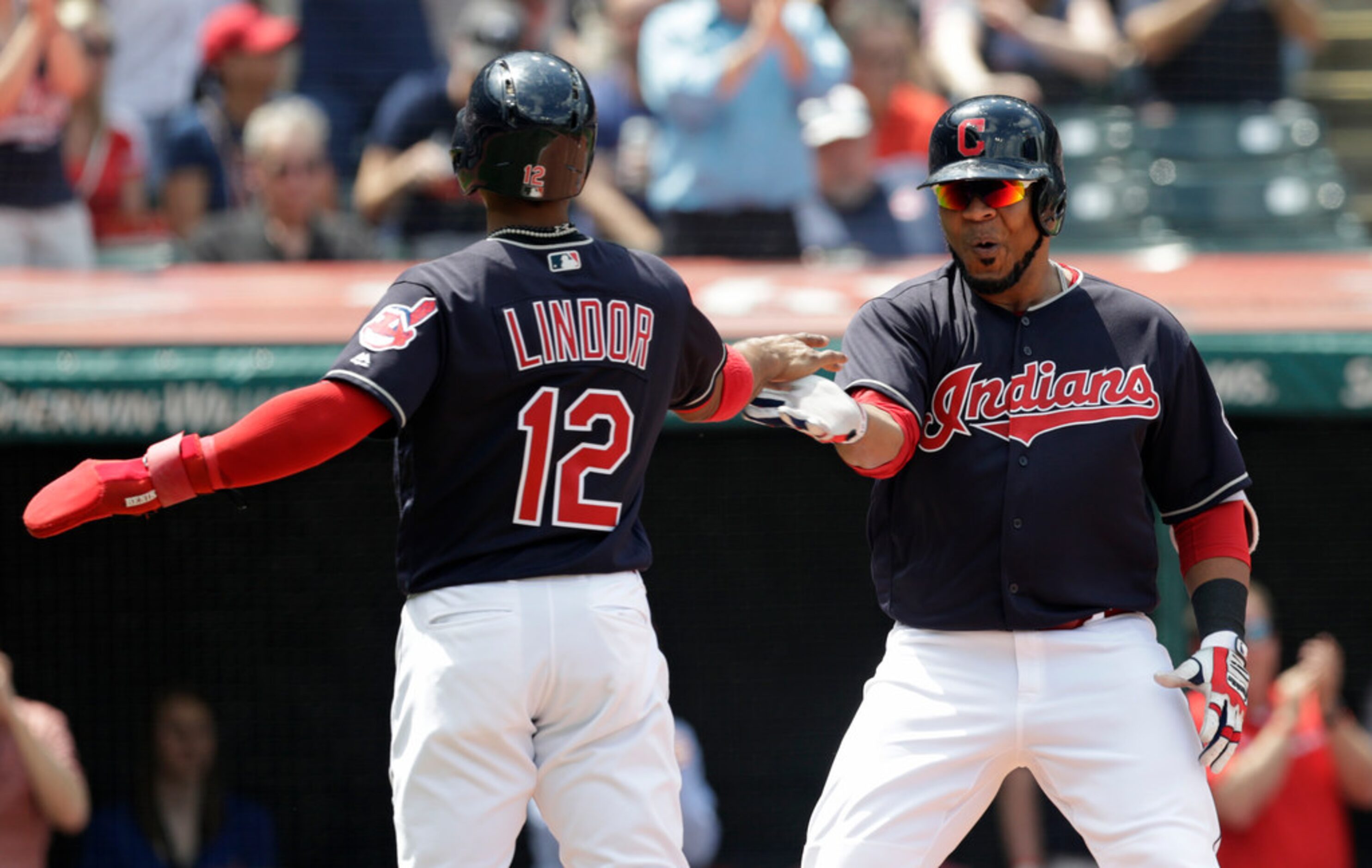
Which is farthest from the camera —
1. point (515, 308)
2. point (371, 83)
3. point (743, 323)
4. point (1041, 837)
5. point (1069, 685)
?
point (371, 83)

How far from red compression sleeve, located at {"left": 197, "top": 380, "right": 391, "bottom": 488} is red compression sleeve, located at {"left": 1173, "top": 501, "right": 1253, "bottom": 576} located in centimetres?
132

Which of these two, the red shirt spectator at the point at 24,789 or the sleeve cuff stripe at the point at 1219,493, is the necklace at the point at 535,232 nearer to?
the sleeve cuff stripe at the point at 1219,493

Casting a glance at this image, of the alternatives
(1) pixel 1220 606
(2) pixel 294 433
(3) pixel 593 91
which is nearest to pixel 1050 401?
(1) pixel 1220 606

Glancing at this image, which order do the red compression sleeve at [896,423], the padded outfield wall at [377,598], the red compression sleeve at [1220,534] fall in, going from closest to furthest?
the red compression sleeve at [896,423], the red compression sleeve at [1220,534], the padded outfield wall at [377,598]

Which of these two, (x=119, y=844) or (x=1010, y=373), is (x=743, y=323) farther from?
(x=119, y=844)

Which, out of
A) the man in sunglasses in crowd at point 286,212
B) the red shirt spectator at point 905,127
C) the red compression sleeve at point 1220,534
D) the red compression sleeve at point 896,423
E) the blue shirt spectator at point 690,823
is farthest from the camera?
the red shirt spectator at point 905,127

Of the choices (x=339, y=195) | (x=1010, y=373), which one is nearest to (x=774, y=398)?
(x=1010, y=373)

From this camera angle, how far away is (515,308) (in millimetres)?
2555

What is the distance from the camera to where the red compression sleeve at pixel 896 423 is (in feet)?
8.97

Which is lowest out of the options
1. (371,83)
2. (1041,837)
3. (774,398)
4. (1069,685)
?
(1041,837)

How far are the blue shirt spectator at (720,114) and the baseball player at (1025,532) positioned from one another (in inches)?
114

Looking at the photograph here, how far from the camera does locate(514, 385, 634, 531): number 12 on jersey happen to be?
2.55m

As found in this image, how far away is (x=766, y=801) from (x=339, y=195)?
295 cm

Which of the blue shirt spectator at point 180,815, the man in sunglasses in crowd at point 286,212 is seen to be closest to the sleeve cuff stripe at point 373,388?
the blue shirt spectator at point 180,815
